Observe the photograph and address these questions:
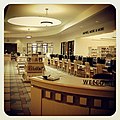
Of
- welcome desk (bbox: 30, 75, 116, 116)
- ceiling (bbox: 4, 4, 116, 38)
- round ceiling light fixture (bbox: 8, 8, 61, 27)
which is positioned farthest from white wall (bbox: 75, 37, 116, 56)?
welcome desk (bbox: 30, 75, 116, 116)

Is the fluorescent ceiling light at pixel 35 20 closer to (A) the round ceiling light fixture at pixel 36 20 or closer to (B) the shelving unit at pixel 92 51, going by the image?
(A) the round ceiling light fixture at pixel 36 20

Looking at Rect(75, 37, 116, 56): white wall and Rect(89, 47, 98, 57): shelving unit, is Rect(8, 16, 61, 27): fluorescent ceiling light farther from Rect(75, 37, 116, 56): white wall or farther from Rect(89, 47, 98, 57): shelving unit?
Rect(89, 47, 98, 57): shelving unit

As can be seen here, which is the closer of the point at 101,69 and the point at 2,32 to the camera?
the point at 2,32

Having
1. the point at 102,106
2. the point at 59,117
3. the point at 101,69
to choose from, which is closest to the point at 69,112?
the point at 59,117

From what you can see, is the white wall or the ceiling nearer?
the ceiling

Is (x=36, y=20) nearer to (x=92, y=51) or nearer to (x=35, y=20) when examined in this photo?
(x=35, y=20)

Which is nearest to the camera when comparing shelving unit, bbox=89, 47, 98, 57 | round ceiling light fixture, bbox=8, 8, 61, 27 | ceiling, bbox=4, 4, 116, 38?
ceiling, bbox=4, 4, 116, 38

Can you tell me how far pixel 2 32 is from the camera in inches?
93.6

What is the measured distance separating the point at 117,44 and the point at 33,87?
126 centimetres

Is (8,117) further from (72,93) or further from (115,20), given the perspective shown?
(115,20)

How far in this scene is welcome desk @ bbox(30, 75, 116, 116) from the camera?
2352mm

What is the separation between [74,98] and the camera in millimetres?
2465

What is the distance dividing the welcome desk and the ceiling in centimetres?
82

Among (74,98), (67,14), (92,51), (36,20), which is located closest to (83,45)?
(92,51)
